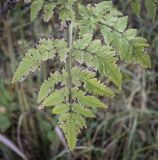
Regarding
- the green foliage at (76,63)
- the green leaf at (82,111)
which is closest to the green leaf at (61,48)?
the green foliage at (76,63)

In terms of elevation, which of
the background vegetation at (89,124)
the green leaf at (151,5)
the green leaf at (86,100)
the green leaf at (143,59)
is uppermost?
the green leaf at (151,5)

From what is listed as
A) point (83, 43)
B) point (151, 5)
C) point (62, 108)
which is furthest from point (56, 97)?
point (151, 5)

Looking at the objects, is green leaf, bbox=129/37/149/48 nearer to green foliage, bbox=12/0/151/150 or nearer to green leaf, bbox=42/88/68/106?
green foliage, bbox=12/0/151/150

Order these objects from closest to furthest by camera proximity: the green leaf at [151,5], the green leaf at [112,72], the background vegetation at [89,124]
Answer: the green leaf at [112,72], the green leaf at [151,5], the background vegetation at [89,124]

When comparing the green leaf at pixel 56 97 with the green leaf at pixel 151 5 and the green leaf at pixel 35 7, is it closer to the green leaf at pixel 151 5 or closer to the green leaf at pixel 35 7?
the green leaf at pixel 35 7

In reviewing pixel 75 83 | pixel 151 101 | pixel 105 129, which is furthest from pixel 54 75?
pixel 151 101

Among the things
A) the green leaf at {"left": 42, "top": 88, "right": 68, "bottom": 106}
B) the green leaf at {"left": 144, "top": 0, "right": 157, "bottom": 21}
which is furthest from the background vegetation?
the green leaf at {"left": 42, "top": 88, "right": 68, "bottom": 106}

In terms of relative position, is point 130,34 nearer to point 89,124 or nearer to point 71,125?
point 71,125

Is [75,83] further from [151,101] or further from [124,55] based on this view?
[151,101]

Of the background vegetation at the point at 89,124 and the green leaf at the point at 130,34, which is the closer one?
the green leaf at the point at 130,34
